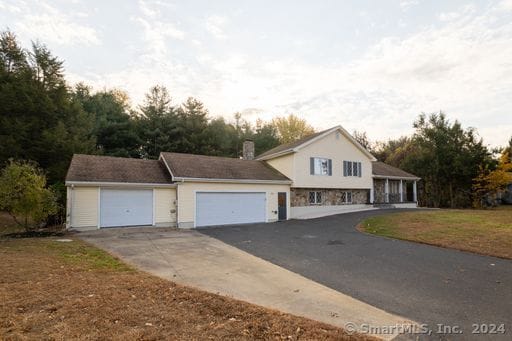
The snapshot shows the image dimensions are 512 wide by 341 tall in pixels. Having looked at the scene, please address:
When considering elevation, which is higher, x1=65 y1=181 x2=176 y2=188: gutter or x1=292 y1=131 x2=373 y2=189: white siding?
x1=292 y1=131 x2=373 y2=189: white siding

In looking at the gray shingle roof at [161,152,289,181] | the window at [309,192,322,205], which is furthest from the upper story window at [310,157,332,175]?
the gray shingle roof at [161,152,289,181]

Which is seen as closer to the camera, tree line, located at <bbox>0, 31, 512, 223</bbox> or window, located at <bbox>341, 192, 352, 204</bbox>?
tree line, located at <bbox>0, 31, 512, 223</bbox>

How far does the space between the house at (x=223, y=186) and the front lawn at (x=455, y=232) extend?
20.8 ft

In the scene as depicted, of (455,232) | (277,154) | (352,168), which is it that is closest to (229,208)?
(277,154)

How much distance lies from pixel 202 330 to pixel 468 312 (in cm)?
451

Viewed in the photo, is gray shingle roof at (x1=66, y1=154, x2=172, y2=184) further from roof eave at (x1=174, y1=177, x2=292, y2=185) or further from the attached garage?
roof eave at (x1=174, y1=177, x2=292, y2=185)

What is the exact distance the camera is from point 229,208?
17328mm

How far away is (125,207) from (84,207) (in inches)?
74.4

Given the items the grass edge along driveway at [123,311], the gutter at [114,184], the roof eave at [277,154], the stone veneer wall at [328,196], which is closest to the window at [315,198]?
the stone veneer wall at [328,196]

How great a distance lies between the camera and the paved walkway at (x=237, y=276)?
465cm

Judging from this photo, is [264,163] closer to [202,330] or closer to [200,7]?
[200,7]

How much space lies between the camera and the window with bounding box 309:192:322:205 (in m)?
22.0

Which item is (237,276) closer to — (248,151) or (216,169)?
(216,169)

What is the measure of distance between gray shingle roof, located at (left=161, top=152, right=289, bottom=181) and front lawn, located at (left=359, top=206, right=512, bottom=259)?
780cm
